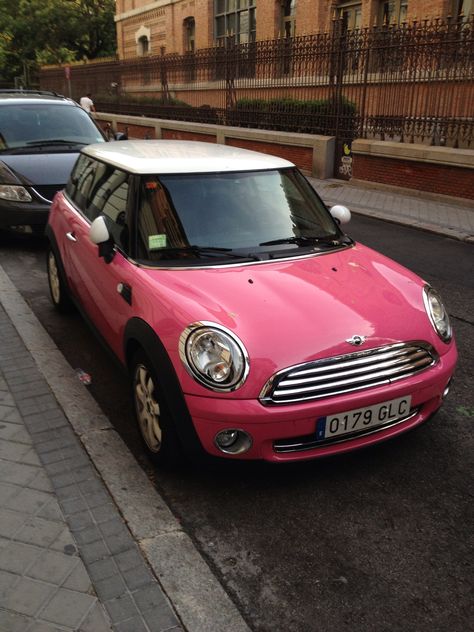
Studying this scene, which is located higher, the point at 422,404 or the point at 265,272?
the point at 265,272

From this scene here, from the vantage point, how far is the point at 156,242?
12.1ft

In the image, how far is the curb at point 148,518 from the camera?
94.9 inches

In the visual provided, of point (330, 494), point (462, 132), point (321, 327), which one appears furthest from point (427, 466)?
point (462, 132)

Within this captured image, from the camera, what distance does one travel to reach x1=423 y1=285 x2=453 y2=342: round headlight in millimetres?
3387

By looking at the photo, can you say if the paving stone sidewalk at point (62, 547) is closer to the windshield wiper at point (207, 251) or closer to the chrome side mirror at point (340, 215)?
the windshield wiper at point (207, 251)

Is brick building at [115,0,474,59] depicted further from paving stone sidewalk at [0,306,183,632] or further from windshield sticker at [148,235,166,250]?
paving stone sidewalk at [0,306,183,632]

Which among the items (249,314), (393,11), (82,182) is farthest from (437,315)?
(393,11)

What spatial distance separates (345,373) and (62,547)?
152cm

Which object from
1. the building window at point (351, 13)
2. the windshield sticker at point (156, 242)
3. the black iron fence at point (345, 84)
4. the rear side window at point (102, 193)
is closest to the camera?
the windshield sticker at point (156, 242)

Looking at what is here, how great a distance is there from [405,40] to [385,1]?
892 centimetres

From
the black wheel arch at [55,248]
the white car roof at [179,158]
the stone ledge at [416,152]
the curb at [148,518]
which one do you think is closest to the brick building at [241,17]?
the stone ledge at [416,152]

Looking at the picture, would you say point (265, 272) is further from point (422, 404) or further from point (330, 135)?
point (330, 135)

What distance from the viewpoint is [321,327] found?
3043mm

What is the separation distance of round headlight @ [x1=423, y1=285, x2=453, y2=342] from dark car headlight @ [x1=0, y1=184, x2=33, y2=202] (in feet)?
17.7
